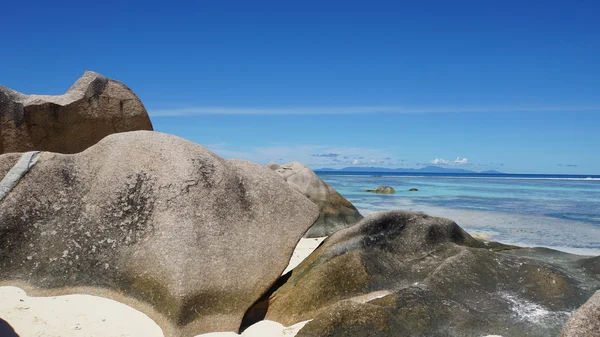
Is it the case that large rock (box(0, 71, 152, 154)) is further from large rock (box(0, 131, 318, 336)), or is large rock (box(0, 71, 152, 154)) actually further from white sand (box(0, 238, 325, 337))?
white sand (box(0, 238, 325, 337))

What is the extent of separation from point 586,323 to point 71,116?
325 inches

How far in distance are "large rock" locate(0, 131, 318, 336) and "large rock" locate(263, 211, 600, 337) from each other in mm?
623

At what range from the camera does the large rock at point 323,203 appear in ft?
48.1

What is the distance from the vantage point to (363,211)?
23000 mm

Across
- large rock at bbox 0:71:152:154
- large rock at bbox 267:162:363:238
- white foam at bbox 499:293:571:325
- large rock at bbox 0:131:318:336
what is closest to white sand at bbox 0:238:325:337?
large rock at bbox 0:131:318:336

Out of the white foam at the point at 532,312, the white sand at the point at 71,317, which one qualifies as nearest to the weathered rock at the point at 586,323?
the white foam at the point at 532,312

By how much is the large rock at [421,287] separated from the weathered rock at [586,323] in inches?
75.5

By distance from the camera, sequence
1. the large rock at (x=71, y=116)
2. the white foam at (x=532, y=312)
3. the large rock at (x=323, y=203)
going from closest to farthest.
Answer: the white foam at (x=532, y=312)
the large rock at (x=71, y=116)
the large rock at (x=323, y=203)

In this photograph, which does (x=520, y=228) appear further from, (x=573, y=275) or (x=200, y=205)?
(x=200, y=205)

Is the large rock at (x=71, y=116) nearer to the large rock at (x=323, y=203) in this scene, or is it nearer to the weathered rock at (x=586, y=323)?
the large rock at (x=323, y=203)

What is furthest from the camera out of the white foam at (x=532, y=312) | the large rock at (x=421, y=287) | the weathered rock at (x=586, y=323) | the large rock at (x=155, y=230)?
the large rock at (x=155, y=230)

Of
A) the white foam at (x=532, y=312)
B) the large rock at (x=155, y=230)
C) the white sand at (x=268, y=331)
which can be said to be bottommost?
the white sand at (x=268, y=331)

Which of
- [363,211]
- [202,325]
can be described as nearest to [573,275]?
[202,325]

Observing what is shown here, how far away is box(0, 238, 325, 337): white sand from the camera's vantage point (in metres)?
5.34
